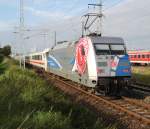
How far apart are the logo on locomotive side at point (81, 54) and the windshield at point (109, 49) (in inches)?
25.0

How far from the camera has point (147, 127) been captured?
11180 millimetres

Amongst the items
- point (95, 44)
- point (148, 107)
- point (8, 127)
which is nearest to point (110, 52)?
point (95, 44)

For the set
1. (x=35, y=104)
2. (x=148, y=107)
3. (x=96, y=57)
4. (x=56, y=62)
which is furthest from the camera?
(x=56, y=62)

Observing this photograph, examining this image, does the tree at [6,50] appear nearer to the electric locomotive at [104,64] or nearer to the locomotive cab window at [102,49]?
the electric locomotive at [104,64]

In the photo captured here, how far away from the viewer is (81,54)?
19.6 m

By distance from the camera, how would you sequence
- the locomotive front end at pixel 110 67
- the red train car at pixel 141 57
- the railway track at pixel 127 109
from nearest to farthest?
the railway track at pixel 127 109
the locomotive front end at pixel 110 67
the red train car at pixel 141 57

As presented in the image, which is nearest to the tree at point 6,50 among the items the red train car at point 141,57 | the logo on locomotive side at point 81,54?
the red train car at point 141,57

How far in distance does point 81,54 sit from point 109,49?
175 cm

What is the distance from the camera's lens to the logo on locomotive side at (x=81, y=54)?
18859 mm

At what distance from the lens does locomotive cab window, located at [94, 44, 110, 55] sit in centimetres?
1827

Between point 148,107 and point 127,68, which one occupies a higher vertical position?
point 127,68

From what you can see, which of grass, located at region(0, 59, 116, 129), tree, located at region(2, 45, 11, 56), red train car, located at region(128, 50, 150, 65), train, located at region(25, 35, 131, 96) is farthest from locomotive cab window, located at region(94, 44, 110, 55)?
tree, located at region(2, 45, 11, 56)

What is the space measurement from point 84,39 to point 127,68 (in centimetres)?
275

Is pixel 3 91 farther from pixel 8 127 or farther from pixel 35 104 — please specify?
pixel 8 127
